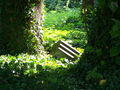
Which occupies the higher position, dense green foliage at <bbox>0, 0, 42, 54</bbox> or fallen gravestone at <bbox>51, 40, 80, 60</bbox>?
dense green foliage at <bbox>0, 0, 42, 54</bbox>

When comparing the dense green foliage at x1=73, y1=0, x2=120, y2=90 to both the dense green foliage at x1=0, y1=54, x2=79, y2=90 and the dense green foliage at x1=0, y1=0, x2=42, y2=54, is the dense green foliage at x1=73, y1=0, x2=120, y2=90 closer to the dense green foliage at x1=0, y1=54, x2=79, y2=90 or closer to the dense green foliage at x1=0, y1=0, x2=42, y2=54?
the dense green foliage at x1=0, y1=54, x2=79, y2=90

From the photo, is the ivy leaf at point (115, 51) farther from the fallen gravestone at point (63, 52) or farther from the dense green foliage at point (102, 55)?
the fallen gravestone at point (63, 52)

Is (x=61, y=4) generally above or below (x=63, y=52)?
above

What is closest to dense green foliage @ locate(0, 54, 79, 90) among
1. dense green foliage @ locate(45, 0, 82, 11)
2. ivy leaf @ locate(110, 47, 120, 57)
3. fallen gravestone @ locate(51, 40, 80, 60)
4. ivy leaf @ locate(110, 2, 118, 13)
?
ivy leaf @ locate(110, 47, 120, 57)

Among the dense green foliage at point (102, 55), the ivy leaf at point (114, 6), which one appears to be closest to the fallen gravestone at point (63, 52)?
the dense green foliage at point (102, 55)

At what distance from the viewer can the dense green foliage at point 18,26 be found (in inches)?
320

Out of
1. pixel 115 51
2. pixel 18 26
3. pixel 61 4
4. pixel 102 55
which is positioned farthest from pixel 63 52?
pixel 61 4

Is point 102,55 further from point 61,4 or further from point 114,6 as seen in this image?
point 61,4

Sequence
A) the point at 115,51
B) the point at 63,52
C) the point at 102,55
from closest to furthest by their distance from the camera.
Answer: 1. the point at 115,51
2. the point at 102,55
3. the point at 63,52

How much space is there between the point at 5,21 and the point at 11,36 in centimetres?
46

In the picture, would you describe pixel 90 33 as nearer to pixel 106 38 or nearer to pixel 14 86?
pixel 106 38

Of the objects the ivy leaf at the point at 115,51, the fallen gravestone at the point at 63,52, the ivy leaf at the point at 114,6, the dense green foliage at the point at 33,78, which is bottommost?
the fallen gravestone at the point at 63,52

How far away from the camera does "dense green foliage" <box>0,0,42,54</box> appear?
812 centimetres

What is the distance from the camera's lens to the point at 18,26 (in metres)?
8.19
